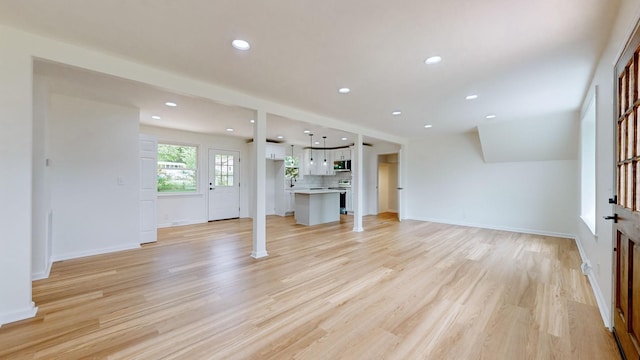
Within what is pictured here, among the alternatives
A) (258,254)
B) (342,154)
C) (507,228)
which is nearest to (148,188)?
(258,254)

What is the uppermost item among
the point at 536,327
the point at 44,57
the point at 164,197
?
the point at 44,57

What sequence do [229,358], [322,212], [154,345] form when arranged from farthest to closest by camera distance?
[322,212], [154,345], [229,358]

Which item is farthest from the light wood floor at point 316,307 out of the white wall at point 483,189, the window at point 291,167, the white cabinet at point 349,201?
the window at point 291,167

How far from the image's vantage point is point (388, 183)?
9883 mm

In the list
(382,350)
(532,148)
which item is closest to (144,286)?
(382,350)

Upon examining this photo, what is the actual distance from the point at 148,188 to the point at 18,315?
2973 mm

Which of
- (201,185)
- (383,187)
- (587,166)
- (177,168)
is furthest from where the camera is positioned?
(383,187)

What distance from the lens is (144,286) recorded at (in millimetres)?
2811

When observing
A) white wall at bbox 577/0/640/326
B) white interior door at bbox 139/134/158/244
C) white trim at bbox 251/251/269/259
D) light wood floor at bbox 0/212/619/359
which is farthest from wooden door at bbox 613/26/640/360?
white interior door at bbox 139/134/158/244

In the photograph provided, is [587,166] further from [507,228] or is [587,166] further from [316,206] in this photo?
[316,206]

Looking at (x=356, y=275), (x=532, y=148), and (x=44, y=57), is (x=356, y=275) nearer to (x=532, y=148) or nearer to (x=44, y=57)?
(x=44, y=57)

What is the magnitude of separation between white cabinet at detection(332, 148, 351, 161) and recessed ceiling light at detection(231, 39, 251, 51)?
251 inches

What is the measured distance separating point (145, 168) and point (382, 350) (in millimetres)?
5030

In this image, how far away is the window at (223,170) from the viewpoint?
729 cm
